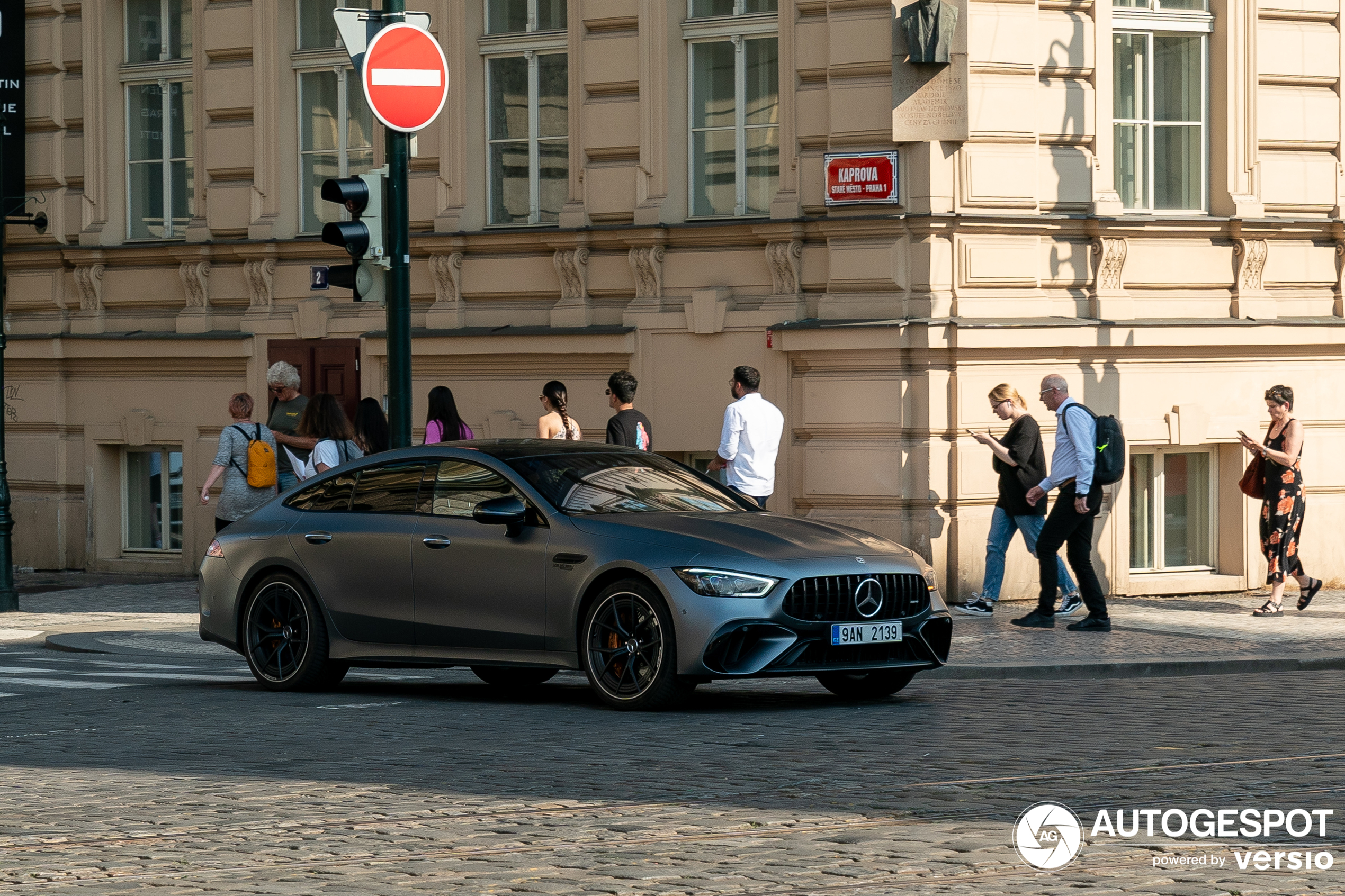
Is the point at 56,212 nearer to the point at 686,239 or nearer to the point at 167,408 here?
the point at 167,408

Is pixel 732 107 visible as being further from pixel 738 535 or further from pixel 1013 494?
pixel 738 535


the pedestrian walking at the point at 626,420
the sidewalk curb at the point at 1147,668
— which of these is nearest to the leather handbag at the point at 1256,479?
the sidewalk curb at the point at 1147,668

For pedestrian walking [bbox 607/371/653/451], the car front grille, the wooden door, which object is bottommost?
the car front grille

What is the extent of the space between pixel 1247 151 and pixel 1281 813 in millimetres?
11542

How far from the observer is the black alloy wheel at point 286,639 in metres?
11.7

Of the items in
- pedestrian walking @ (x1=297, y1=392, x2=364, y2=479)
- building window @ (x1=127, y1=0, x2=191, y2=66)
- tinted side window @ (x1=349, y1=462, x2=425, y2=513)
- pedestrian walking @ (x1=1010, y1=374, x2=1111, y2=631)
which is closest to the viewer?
tinted side window @ (x1=349, y1=462, x2=425, y2=513)

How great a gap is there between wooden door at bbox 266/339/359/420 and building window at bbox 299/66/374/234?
116 centimetres

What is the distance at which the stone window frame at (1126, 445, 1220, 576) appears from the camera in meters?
17.6

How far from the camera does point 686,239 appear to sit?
58.1ft

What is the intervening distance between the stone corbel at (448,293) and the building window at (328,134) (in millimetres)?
1664

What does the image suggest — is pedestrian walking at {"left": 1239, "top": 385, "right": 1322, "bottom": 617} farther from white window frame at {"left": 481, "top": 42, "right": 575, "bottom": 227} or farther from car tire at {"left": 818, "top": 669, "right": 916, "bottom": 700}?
white window frame at {"left": 481, "top": 42, "right": 575, "bottom": 227}

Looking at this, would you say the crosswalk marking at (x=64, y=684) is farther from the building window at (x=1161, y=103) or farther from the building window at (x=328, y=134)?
the building window at (x=1161, y=103)

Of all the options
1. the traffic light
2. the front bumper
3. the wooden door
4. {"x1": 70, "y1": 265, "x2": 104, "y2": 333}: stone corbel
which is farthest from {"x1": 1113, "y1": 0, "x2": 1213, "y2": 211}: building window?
{"x1": 70, "y1": 265, "x2": 104, "y2": 333}: stone corbel

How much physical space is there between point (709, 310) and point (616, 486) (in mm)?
6547
